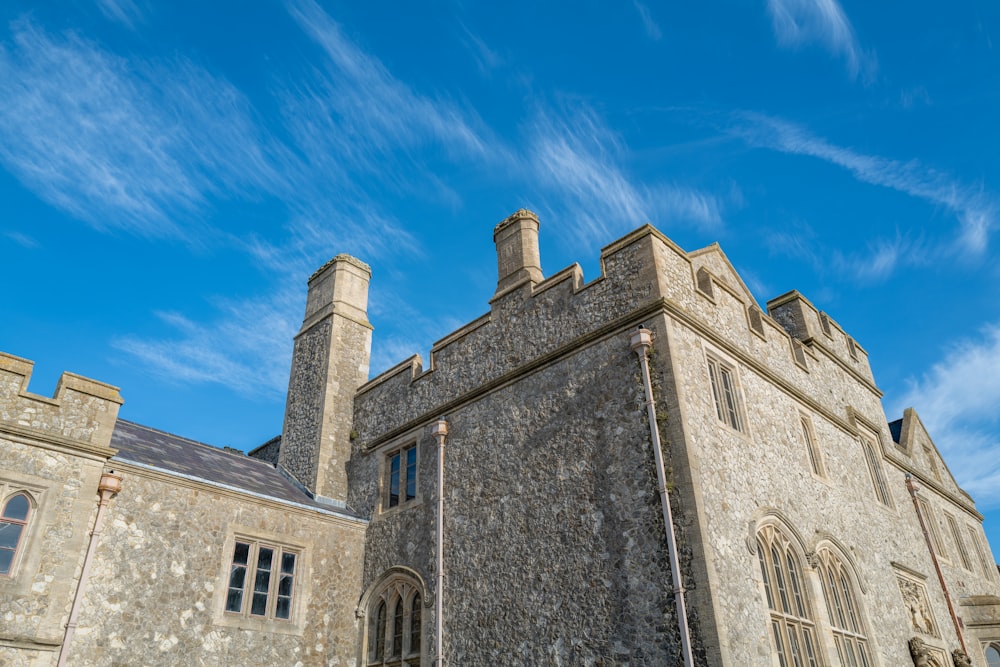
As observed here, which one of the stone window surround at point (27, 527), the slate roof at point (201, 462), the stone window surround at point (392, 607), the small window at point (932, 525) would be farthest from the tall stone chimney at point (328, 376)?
the small window at point (932, 525)

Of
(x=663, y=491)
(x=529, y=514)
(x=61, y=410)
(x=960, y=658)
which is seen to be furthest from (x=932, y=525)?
(x=61, y=410)

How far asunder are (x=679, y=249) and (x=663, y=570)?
228 inches

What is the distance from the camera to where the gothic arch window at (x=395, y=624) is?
14109mm

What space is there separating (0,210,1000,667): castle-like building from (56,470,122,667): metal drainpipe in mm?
35

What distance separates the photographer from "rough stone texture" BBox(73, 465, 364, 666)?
12.0 metres

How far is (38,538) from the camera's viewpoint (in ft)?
37.2

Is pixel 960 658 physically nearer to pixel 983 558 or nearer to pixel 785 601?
Answer: pixel 983 558

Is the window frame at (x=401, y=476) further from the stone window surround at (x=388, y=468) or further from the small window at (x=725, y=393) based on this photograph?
the small window at (x=725, y=393)

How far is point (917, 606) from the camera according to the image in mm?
15711

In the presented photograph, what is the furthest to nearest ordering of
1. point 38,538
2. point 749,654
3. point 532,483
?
point 532,483 < point 38,538 < point 749,654

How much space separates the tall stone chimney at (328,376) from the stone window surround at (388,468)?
4.25 feet

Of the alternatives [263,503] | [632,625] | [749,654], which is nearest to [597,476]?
[632,625]

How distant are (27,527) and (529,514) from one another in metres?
7.53

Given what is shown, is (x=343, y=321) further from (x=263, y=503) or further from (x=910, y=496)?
(x=910, y=496)
